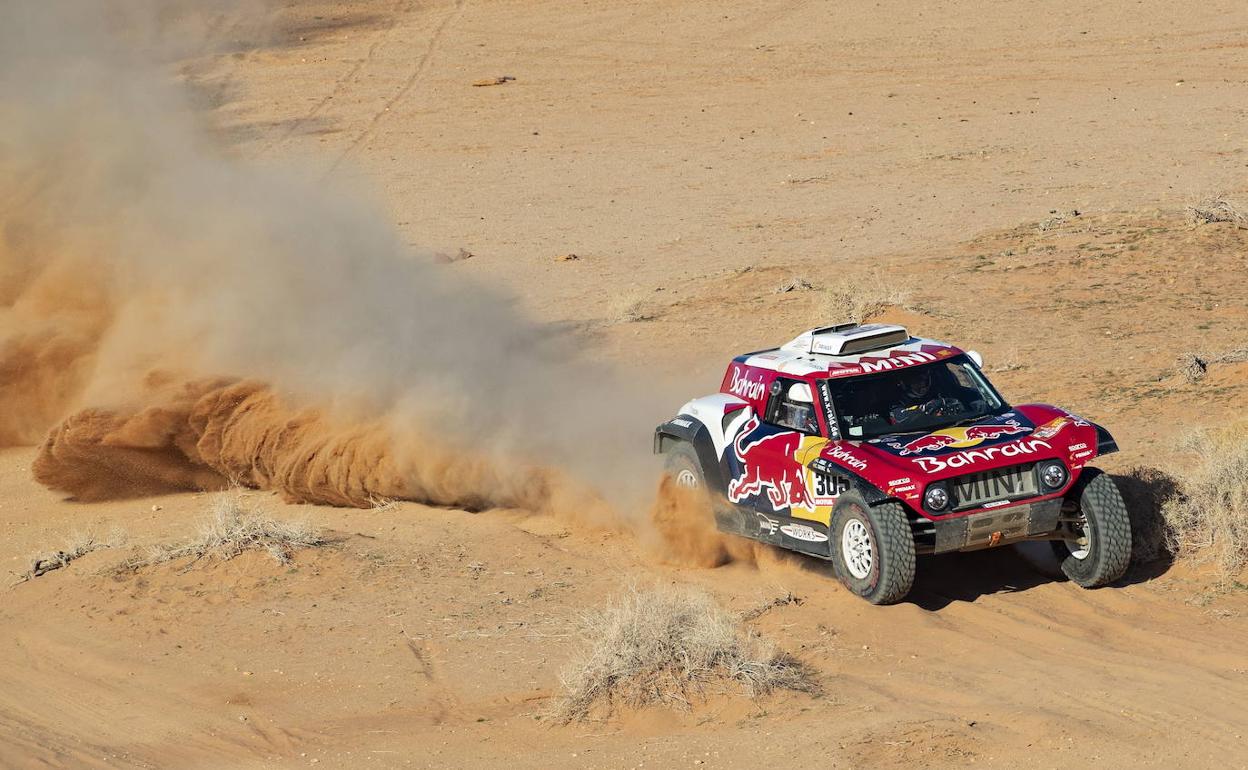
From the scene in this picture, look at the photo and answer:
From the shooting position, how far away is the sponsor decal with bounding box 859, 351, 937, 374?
11180 mm

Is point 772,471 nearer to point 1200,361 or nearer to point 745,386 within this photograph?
point 745,386

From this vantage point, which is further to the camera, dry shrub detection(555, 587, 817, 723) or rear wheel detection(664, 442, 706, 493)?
rear wheel detection(664, 442, 706, 493)

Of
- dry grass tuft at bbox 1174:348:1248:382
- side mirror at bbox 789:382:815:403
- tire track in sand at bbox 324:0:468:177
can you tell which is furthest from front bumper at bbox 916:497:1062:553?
tire track in sand at bbox 324:0:468:177

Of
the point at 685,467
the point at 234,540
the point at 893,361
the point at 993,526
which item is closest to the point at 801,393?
the point at 893,361

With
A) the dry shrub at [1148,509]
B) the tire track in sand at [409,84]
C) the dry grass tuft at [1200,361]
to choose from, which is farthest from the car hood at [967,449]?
the tire track in sand at [409,84]

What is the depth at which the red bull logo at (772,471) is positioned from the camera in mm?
10891

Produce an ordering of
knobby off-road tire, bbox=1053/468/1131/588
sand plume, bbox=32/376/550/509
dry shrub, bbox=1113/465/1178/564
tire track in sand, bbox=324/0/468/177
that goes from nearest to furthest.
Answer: knobby off-road tire, bbox=1053/468/1131/588 → dry shrub, bbox=1113/465/1178/564 → sand plume, bbox=32/376/550/509 → tire track in sand, bbox=324/0/468/177

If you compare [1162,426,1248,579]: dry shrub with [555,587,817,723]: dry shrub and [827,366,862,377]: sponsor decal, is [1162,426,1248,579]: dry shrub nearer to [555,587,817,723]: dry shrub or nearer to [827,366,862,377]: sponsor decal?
[827,366,862,377]: sponsor decal

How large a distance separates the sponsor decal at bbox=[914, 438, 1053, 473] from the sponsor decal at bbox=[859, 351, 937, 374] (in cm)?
116

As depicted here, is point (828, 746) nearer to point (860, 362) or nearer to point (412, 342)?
point (860, 362)

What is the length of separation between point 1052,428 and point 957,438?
69cm

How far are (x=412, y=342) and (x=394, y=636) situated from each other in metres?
5.38

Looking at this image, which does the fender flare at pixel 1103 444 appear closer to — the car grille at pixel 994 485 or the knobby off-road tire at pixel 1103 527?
the knobby off-road tire at pixel 1103 527

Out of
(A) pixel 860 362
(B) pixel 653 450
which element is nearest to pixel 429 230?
(B) pixel 653 450
